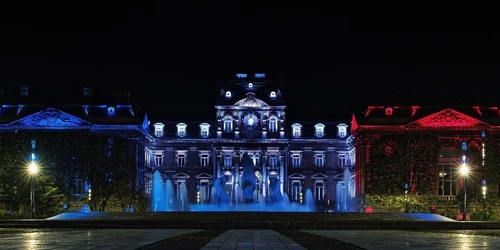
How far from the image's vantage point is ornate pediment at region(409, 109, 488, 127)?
364 feet

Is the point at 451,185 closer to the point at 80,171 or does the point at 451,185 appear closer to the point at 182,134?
the point at 182,134

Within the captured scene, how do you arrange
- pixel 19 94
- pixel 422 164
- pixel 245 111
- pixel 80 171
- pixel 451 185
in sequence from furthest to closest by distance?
pixel 245 111 → pixel 19 94 → pixel 451 185 → pixel 422 164 → pixel 80 171

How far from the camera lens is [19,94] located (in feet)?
393

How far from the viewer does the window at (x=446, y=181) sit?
111m

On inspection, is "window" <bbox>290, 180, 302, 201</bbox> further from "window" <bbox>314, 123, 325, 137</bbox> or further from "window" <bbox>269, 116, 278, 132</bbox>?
"window" <bbox>269, 116, 278, 132</bbox>

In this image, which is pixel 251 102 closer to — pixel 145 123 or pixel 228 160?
pixel 228 160

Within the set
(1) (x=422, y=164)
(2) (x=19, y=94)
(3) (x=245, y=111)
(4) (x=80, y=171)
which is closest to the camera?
(4) (x=80, y=171)

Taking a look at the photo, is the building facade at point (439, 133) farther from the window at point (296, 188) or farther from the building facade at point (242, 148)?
the window at point (296, 188)

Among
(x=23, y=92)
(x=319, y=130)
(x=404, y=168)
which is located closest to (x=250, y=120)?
(x=319, y=130)

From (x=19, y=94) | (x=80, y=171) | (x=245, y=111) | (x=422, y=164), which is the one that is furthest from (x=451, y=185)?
(x=19, y=94)

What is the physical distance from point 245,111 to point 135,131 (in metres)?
19.8

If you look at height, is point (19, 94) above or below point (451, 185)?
above

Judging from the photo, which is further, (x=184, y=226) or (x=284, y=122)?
(x=284, y=122)

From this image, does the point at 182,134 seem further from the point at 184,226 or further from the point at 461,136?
the point at 184,226
